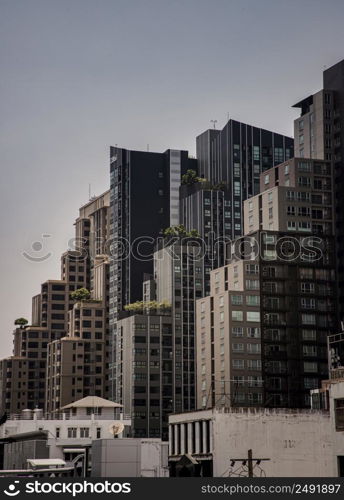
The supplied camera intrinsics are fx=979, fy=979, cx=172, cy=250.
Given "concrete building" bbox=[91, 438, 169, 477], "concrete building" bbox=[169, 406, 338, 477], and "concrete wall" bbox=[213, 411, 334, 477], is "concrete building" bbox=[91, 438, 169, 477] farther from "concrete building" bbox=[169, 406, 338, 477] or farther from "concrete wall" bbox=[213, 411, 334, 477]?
"concrete wall" bbox=[213, 411, 334, 477]

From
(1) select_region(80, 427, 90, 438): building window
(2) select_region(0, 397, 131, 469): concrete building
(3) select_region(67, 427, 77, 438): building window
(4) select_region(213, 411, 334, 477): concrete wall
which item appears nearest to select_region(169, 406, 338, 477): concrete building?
(4) select_region(213, 411, 334, 477): concrete wall

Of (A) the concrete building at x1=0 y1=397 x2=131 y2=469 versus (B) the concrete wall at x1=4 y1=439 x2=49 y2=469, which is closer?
(B) the concrete wall at x1=4 y1=439 x2=49 y2=469

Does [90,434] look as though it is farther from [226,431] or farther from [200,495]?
[200,495]

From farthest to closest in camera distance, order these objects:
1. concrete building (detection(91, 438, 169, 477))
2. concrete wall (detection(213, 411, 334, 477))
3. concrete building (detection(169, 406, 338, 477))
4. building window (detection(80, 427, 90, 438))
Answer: building window (detection(80, 427, 90, 438)) → concrete wall (detection(213, 411, 334, 477)) → concrete building (detection(169, 406, 338, 477)) → concrete building (detection(91, 438, 169, 477))

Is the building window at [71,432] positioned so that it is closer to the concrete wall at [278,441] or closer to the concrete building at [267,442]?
the concrete building at [267,442]

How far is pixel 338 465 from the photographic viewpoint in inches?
5374

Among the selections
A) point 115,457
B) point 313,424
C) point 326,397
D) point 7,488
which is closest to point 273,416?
point 313,424

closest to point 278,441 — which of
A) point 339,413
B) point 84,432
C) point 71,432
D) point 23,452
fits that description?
point 339,413

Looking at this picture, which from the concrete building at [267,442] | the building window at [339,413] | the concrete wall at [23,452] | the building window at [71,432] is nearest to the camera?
the building window at [339,413]

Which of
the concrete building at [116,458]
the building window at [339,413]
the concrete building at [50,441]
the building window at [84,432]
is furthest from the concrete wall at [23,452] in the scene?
the concrete building at [116,458]

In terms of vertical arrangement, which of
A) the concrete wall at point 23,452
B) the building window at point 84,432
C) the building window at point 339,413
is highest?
the building window at point 339,413

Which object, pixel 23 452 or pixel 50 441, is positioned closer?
pixel 23 452

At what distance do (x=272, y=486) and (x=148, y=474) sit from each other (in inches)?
3986

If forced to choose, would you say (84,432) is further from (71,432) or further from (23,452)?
(23,452)
